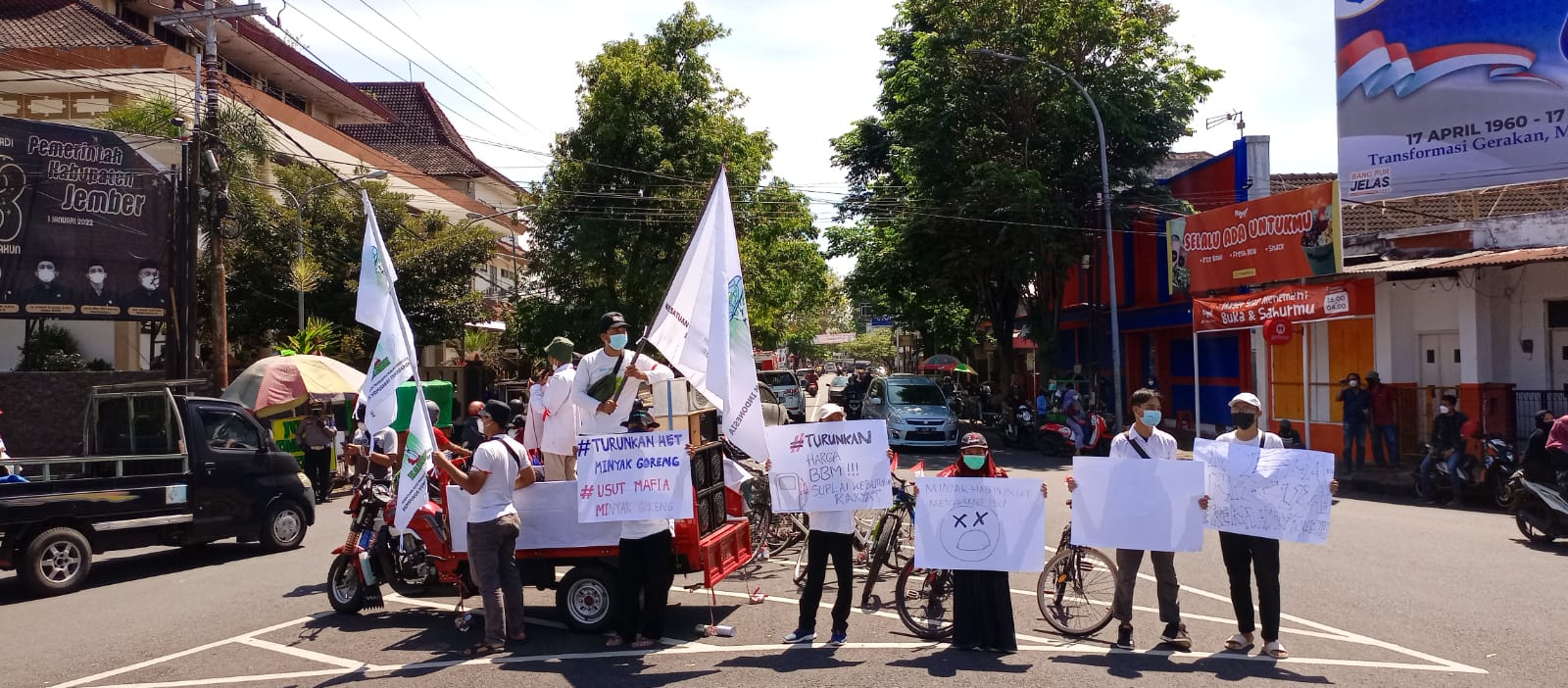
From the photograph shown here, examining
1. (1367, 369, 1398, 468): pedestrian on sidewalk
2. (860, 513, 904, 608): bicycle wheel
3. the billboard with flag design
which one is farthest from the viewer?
the billboard with flag design

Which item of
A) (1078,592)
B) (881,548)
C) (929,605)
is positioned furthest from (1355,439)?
(929,605)

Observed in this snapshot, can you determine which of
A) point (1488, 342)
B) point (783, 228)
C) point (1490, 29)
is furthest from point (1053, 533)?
point (783, 228)

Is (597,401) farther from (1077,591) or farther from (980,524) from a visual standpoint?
(1077,591)

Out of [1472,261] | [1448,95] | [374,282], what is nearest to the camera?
[374,282]

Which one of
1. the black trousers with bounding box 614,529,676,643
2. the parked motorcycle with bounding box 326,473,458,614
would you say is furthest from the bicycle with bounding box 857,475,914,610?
the parked motorcycle with bounding box 326,473,458,614

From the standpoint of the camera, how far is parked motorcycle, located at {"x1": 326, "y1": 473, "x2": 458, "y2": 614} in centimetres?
816

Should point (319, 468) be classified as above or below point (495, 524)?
below

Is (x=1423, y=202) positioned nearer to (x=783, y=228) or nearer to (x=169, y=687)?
(x=783, y=228)

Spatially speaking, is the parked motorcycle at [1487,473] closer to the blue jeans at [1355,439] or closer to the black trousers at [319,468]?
the blue jeans at [1355,439]

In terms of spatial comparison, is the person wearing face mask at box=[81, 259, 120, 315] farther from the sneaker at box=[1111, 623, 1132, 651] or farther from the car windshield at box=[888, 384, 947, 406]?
the sneaker at box=[1111, 623, 1132, 651]

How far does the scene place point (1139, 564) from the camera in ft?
22.8

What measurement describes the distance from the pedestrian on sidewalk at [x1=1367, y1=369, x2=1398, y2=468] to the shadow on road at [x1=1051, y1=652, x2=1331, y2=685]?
13300 mm

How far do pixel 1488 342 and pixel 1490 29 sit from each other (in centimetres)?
661

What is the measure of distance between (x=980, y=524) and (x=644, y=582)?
2351 millimetres
